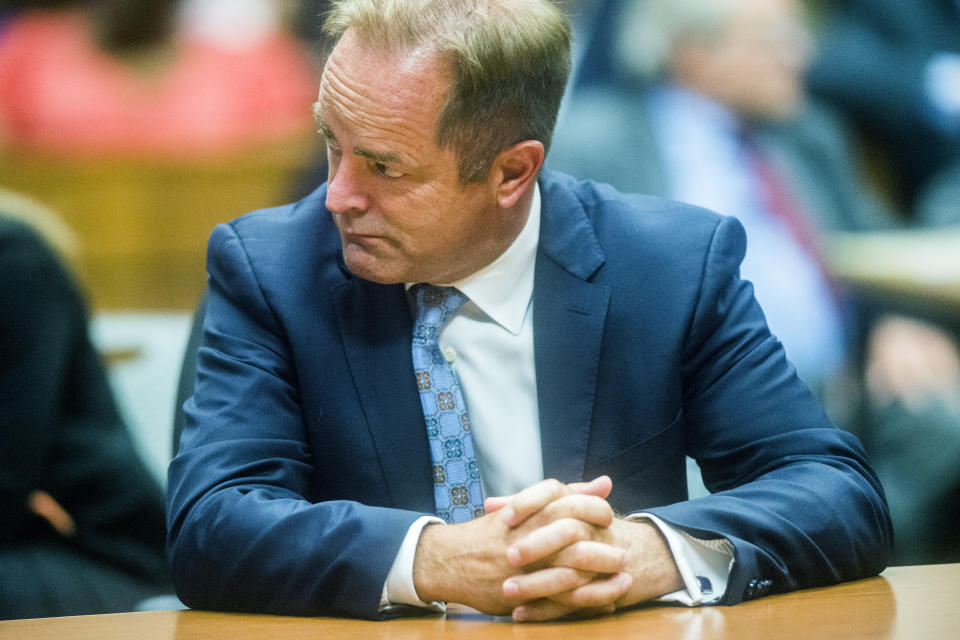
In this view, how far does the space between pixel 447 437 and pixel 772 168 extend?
66.5 inches

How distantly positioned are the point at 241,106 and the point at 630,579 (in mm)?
1890

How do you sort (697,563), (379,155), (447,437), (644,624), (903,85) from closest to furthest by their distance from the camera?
(644,624), (697,563), (379,155), (447,437), (903,85)

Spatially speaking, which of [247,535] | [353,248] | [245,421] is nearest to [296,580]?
[247,535]

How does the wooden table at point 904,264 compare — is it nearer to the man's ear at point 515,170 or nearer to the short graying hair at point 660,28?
the short graying hair at point 660,28

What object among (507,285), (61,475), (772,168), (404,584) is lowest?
(61,475)

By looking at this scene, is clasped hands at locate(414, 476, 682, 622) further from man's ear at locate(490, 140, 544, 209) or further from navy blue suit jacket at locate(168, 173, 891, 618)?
man's ear at locate(490, 140, 544, 209)

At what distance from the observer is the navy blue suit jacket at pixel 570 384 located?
1.53 metres

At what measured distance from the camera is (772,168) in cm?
300

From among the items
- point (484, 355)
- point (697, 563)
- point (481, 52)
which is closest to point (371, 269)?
point (484, 355)

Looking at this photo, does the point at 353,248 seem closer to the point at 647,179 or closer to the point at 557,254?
the point at 557,254

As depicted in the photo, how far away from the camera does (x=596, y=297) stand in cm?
173

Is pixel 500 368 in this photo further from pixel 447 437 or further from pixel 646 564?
pixel 646 564

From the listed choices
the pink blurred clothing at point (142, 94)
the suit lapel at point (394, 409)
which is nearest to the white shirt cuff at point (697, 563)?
the suit lapel at point (394, 409)

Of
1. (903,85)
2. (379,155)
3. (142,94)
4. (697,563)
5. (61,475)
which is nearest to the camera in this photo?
(697,563)
